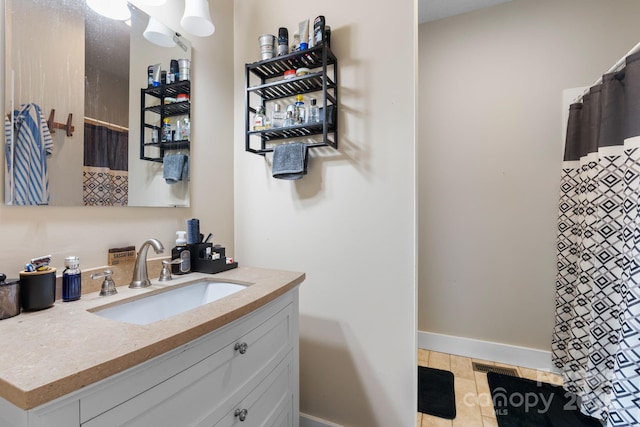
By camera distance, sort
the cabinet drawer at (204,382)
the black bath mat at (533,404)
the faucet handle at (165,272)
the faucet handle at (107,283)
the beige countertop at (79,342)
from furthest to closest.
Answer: the black bath mat at (533,404) → the faucet handle at (165,272) → the faucet handle at (107,283) → the cabinet drawer at (204,382) → the beige countertop at (79,342)

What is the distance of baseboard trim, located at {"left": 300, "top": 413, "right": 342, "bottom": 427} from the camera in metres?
1.42

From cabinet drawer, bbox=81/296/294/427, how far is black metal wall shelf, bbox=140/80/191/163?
86 centimetres

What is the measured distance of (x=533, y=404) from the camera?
164 centimetres

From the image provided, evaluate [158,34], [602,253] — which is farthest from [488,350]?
[158,34]

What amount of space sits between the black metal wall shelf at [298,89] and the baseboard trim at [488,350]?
1.81 meters

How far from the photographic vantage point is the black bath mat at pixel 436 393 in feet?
5.21

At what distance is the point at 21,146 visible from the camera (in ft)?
2.73

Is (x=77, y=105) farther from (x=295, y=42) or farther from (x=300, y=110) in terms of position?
(x=295, y=42)

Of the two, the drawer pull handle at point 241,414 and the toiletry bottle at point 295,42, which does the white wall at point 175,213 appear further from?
the drawer pull handle at point 241,414

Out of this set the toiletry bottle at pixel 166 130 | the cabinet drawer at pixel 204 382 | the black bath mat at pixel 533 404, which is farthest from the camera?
the black bath mat at pixel 533 404

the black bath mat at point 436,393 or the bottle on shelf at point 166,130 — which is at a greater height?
the bottle on shelf at point 166,130

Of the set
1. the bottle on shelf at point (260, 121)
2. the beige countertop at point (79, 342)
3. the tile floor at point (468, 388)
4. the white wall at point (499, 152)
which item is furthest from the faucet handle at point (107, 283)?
the white wall at point (499, 152)

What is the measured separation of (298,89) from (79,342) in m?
1.32

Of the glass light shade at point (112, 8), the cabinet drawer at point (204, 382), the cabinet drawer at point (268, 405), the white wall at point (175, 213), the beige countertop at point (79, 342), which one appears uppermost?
the glass light shade at point (112, 8)
